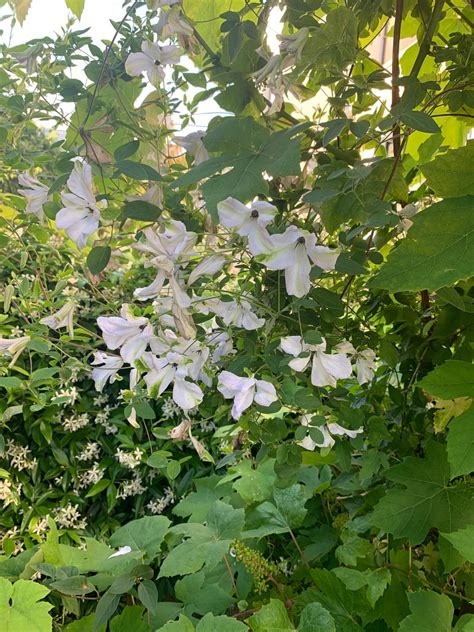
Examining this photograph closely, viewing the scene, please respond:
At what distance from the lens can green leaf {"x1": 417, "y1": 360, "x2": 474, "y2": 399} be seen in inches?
21.0

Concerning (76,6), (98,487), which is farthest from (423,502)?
(98,487)

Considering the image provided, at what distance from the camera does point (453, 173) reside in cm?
50

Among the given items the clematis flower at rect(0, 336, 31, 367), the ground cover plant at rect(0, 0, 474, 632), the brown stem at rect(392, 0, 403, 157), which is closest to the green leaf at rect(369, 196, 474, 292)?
the ground cover plant at rect(0, 0, 474, 632)

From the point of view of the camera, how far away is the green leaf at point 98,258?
0.50 metres

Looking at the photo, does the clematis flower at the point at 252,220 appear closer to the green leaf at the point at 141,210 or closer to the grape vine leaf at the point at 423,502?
the green leaf at the point at 141,210

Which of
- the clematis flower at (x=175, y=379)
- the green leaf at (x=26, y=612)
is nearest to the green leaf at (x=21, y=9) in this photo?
the clematis flower at (x=175, y=379)

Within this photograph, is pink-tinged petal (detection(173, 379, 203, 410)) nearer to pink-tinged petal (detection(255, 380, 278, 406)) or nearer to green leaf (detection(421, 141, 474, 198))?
pink-tinged petal (detection(255, 380, 278, 406))

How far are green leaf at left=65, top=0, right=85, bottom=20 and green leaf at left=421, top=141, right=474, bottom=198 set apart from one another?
407 mm

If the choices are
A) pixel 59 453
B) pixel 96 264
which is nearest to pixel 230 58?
pixel 96 264

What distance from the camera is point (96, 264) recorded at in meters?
0.50

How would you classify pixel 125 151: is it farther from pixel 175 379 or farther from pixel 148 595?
pixel 148 595

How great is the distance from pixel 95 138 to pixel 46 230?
258mm

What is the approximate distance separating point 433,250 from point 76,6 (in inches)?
18.5

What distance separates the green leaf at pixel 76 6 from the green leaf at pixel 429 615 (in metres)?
0.70
